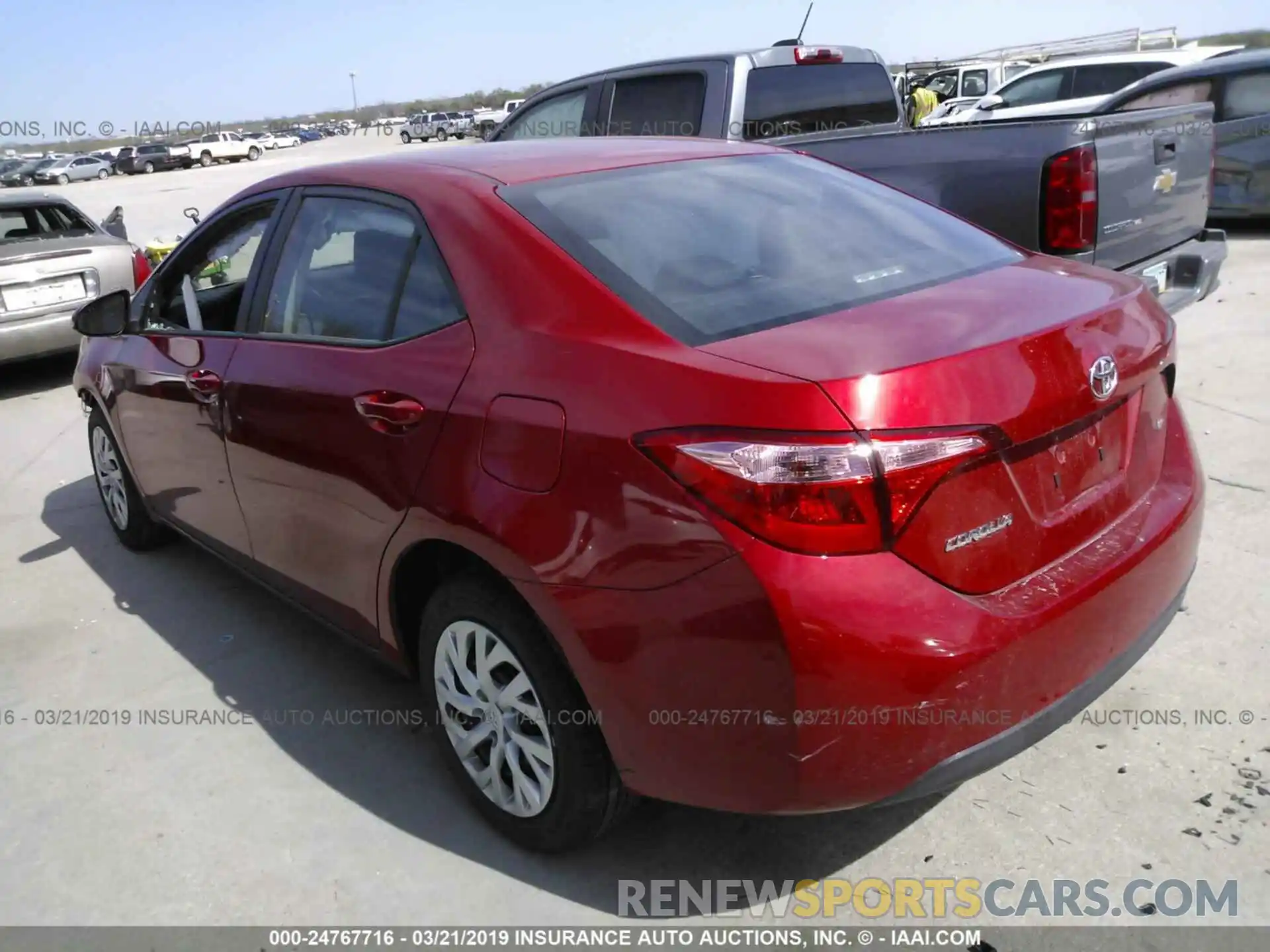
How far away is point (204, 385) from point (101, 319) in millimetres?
977

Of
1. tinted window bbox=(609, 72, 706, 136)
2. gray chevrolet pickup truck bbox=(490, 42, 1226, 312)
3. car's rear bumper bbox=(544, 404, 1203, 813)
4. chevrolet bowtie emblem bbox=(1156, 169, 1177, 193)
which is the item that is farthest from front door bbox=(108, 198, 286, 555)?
chevrolet bowtie emblem bbox=(1156, 169, 1177, 193)

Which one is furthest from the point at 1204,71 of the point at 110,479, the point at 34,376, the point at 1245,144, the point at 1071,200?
the point at 34,376

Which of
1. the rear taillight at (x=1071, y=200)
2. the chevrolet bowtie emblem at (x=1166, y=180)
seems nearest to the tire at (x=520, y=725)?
the rear taillight at (x=1071, y=200)

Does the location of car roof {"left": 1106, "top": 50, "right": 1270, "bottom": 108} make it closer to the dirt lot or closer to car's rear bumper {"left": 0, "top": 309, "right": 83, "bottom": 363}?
the dirt lot

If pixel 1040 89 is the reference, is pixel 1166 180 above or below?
below

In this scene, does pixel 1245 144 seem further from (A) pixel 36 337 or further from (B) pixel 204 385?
(A) pixel 36 337

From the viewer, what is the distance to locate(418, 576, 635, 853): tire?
248cm

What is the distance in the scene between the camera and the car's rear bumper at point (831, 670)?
2039mm

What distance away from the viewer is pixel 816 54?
22.7ft

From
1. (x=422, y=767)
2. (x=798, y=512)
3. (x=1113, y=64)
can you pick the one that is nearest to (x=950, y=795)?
(x=798, y=512)

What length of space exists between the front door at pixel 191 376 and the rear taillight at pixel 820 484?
2218 mm

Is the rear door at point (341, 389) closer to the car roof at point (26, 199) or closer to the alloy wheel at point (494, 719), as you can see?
the alloy wheel at point (494, 719)
